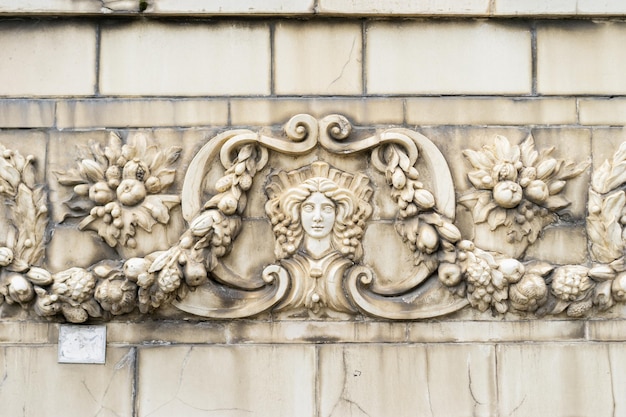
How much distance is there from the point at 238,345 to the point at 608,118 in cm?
251

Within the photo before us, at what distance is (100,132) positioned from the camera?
6.03 metres

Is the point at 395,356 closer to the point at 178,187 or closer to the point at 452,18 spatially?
the point at 178,187

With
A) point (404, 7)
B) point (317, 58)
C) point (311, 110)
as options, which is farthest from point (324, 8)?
point (311, 110)

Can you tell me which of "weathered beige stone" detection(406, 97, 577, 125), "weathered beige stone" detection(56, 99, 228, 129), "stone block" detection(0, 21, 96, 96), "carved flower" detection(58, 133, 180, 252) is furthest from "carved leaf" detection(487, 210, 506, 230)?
"stone block" detection(0, 21, 96, 96)

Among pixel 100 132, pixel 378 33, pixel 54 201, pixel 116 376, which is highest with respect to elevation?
pixel 378 33

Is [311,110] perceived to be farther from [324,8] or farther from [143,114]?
[143,114]

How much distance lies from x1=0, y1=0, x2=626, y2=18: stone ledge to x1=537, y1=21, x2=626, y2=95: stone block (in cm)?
9

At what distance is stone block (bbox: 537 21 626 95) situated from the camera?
20.0ft

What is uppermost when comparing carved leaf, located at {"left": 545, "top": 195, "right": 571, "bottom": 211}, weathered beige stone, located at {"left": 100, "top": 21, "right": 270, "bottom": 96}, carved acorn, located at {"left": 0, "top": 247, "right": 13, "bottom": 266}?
weathered beige stone, located at {"left": 100, "top": 21, "right": 270, "bottom": 96}

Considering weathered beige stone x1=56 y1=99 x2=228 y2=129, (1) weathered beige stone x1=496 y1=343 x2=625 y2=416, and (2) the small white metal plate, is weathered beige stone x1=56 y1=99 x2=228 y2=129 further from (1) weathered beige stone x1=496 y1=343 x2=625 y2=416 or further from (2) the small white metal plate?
(1) weathered beige stone x1=496 y1=343 x2=625 y2=416

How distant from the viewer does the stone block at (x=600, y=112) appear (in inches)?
239

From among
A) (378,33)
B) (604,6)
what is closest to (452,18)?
(378,33)

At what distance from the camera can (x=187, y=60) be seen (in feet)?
19.9

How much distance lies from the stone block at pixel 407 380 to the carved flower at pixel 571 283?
53 centimetres
